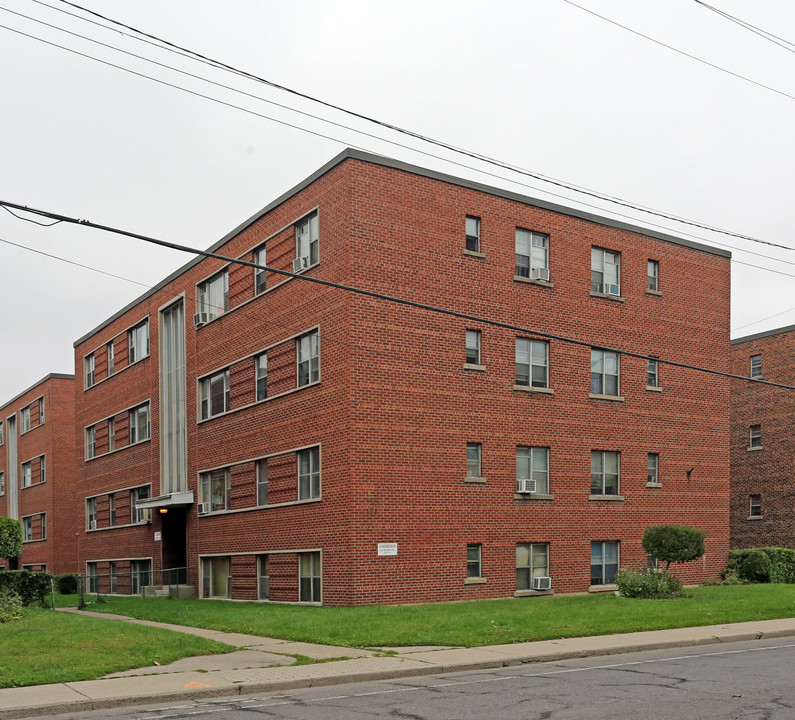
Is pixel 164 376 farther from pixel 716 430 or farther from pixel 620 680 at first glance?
pixel 620 680

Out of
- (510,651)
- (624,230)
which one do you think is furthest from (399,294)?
(510,651)

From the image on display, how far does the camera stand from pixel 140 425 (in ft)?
149

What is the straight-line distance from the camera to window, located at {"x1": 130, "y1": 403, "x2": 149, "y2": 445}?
44812 millimetres

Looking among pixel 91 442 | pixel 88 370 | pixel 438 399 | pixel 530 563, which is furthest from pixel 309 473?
pixel 88 370

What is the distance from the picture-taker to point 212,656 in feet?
57.0

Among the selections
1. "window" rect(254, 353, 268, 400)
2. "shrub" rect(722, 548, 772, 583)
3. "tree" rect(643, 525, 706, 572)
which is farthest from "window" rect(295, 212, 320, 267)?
"shrub" rect(722, 548, 772, 583)

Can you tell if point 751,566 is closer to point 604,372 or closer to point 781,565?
point 781,565

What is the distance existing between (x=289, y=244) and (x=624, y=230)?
11642 millimetres

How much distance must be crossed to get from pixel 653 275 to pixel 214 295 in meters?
16.2

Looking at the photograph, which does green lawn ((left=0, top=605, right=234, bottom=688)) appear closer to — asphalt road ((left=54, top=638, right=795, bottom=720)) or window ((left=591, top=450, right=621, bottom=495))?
asphalt road ((left=54, top=638, right=795, bottom=720))

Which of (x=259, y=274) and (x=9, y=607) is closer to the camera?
(x=9, y=607)

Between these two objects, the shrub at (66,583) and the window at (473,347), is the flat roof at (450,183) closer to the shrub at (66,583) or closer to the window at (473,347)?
the window at (473,347)

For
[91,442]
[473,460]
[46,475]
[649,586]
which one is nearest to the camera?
[649,586]

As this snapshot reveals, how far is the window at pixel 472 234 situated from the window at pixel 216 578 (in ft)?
46.6
